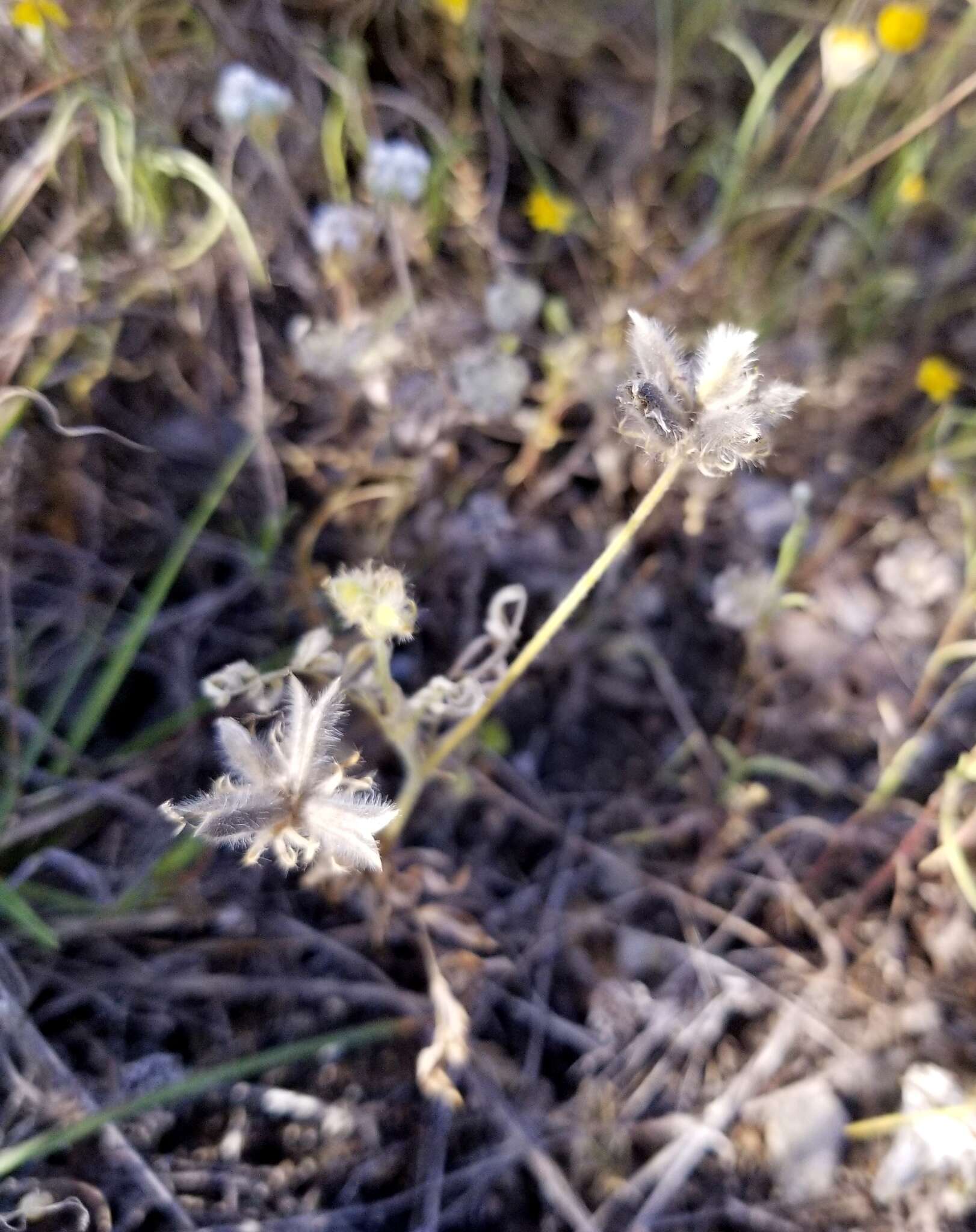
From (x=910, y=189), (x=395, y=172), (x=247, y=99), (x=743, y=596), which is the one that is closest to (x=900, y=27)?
(x=910, y=189)

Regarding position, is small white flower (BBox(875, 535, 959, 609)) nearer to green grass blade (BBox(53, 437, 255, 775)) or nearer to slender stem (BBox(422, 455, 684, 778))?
slender stem (BBox(422, 455, 684, 778))

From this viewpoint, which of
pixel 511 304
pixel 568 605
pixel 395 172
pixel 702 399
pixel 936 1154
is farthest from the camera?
pixel 511 304

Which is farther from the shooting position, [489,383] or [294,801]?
[489,383]

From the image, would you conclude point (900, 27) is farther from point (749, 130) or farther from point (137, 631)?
point (137, 631)

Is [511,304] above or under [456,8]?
under

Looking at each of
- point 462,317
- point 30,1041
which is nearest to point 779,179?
point 462,317

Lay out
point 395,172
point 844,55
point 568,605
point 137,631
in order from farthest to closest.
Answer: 1. point 395,172
2. point 844,55
3. point 137,631
4. point 568,605

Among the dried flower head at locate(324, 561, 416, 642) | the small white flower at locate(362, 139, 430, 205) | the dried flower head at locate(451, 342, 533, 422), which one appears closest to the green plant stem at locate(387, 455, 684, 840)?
the dried flower head at locate(324, 561, 416, 642)

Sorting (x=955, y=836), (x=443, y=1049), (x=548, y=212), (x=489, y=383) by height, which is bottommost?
(x=443, y=1049)
